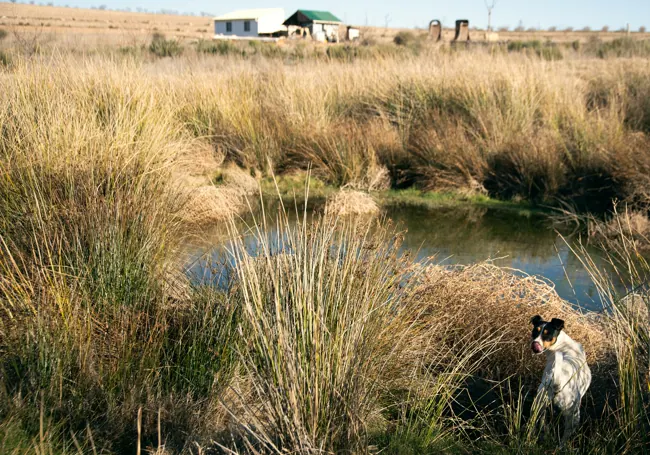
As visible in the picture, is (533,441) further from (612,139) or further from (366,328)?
(612,139)

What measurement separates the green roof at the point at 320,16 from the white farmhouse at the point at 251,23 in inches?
85.1

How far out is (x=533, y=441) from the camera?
305 centimetres

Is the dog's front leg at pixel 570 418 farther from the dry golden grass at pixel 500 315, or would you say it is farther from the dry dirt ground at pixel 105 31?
the dry dirt ground at pixel 105 31

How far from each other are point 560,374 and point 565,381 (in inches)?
1.9

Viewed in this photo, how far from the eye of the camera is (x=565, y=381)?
3201mm

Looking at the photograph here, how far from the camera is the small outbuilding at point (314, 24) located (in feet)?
152

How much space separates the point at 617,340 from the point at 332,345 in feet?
4.70

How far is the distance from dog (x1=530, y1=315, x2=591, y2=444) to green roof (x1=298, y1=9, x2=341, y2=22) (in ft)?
156

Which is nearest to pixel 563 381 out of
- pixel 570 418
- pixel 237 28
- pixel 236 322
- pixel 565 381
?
pixel 565 381

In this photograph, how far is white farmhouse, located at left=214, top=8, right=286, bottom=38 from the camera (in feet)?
161

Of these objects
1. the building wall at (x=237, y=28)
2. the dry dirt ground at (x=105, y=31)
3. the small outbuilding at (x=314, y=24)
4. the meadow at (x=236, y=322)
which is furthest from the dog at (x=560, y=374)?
the building wall at (x=237, y=28)

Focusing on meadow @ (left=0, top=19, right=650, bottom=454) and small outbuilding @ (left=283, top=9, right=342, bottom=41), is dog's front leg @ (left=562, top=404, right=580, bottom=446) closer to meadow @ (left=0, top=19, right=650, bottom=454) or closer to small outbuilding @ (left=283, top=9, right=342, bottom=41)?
meadow @ (left=0, top=19, right=650, bottom=454)

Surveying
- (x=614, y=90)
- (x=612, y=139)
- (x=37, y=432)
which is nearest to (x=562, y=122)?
(x=612, y=139)

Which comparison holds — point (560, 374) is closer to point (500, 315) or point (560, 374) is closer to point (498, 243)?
point (500, 315)
